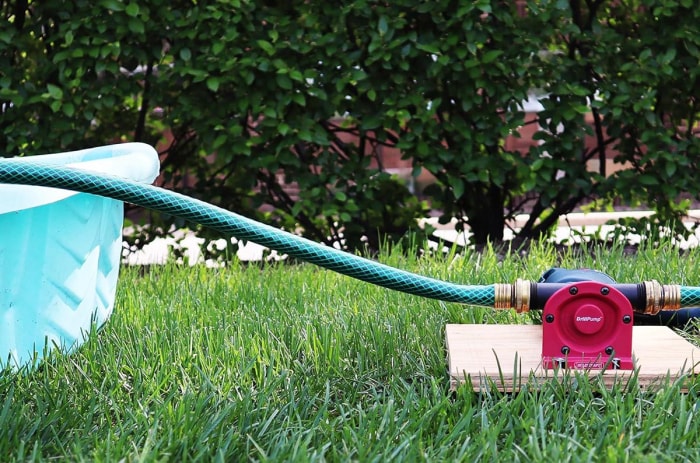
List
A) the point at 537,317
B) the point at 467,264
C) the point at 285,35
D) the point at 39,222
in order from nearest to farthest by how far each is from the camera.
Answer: the point at 39,222 < the point at 537,317 < the point at 467,264 < the point at 285,35

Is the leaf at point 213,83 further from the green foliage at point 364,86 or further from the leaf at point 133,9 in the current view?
the leaf at point 133,9

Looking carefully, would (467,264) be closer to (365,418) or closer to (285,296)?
(285,296)

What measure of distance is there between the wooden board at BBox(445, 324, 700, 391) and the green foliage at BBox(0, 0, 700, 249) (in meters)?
1.62

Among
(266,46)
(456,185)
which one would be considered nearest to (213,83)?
(266,46)

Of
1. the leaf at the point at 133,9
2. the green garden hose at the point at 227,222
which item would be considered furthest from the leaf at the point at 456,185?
the green garden hose at the point at 227,222

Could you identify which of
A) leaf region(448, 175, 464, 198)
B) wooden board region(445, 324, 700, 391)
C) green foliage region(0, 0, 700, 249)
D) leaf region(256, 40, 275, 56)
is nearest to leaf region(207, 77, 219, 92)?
green foliage region(0, 0, 700, 249)

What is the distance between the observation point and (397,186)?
3969mm

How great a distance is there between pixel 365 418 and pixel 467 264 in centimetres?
146

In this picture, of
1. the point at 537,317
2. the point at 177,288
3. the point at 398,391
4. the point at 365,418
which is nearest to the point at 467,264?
the point at 537,317

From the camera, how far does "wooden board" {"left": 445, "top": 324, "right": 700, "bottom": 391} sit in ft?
5.48

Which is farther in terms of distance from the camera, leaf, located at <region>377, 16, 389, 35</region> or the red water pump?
leaf, located at <region>377, 16, 389, 35</region>

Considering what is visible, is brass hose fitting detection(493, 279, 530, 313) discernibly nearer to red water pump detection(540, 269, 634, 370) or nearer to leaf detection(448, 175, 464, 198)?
red water pump detection(540, 269, 634, 370)

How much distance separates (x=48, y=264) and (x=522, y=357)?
1.03 meters

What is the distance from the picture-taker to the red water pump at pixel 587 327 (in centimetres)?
167
